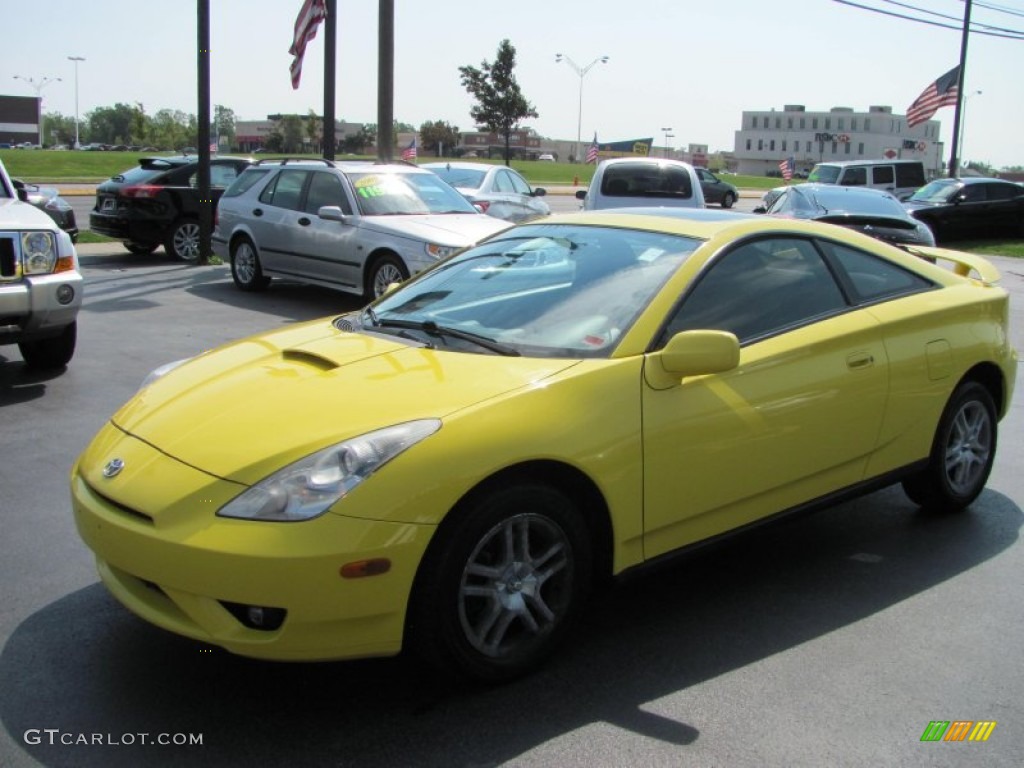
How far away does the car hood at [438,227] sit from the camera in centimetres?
1035

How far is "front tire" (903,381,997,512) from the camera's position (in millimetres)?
4820

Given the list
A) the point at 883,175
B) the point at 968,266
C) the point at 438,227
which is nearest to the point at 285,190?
the point at 438,227

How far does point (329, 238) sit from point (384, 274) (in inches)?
36.2

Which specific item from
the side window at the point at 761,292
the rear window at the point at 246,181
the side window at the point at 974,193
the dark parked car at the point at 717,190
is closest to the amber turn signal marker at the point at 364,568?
the side window at the point at 761,292

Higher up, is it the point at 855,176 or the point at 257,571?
the point at 855,176

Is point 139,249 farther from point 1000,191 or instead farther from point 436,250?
point 1000,191

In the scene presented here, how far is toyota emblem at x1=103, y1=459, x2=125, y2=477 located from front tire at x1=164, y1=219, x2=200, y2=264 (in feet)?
40.7

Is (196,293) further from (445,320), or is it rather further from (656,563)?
(656,563)

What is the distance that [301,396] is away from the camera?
→ 3.40 m

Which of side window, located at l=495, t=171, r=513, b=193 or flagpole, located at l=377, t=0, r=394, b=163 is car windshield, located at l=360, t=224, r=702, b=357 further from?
side window, located at l=495, t=171, r=513, b=193

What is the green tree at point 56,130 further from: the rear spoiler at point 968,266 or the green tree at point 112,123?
the rear spoiler at point 968,266

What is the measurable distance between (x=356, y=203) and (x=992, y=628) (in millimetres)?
8472

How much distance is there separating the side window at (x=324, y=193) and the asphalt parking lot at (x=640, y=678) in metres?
6.74

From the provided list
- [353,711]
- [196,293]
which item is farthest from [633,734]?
[196,293]
